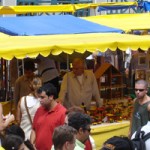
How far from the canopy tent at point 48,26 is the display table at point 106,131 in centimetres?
227

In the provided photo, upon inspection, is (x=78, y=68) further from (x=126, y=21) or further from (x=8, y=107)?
(x=126, y=21)

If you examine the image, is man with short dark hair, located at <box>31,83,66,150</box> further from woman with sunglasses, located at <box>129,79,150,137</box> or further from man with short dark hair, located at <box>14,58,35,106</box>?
man with short dark hair, located at <box>14,58,35,106</box>

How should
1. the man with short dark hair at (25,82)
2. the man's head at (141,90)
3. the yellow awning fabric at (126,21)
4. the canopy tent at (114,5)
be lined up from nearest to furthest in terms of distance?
the man's head at (141,90), the man with short dark hair at (25,82), the yellow awning fabric at (126,21), the canopy tent at (114,5)

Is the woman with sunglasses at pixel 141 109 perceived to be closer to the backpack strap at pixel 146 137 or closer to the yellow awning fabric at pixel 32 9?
the backpack strap at pixel 146 137

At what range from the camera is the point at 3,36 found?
9664 mm

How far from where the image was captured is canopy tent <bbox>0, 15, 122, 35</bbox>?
10734 millimetres

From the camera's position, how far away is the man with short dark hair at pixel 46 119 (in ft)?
22.2

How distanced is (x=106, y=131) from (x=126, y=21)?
4816 millimetres

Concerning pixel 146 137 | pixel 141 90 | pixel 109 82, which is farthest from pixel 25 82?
pixel 146 137

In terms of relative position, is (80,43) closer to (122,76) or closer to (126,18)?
(122,76)

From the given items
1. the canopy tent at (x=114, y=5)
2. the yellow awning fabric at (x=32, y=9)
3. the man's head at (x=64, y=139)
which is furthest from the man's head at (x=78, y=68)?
the canopy tent at (x=114, y=5)

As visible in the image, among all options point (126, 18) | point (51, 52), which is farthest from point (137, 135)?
point (126, 18)

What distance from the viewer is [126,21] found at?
13641mm

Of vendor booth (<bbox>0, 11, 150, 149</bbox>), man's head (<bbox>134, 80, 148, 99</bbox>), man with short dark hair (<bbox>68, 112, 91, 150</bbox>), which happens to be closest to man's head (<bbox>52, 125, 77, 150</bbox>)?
man with short dark hair (<bbox>68, 112, 91, 150</bbox>)
